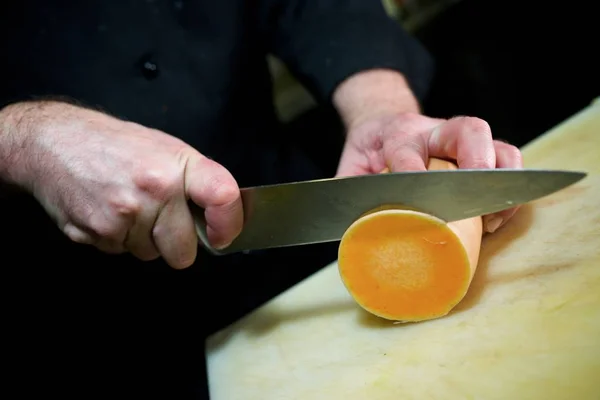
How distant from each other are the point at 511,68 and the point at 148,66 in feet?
3.17

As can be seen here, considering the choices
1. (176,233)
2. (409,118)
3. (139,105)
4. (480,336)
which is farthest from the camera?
(139,105)

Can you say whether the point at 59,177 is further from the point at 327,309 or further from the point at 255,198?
the point at 327,309

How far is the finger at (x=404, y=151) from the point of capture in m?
0.70

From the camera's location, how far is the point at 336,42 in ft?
3.52

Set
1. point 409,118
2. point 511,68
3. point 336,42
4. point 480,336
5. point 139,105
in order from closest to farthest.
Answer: point 480,336 → point 409,118 → point 139,105 → point 336,42 → point 511,68

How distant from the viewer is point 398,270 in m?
0.65

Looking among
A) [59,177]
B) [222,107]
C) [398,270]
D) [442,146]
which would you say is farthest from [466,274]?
[222,107]

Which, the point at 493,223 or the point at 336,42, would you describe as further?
the point at 336,42

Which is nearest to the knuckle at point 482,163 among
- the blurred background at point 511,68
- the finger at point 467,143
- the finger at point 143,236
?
the finger at point 467,143

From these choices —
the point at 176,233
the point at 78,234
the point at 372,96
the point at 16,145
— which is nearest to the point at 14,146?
the point at 16,145

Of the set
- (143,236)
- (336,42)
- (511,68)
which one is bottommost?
(511,68)

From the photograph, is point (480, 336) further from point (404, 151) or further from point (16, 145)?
point (16, 145)

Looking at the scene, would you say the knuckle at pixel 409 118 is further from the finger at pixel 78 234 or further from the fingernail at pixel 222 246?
the finger at pixel 78 234

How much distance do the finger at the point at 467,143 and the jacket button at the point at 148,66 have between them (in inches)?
20.3
